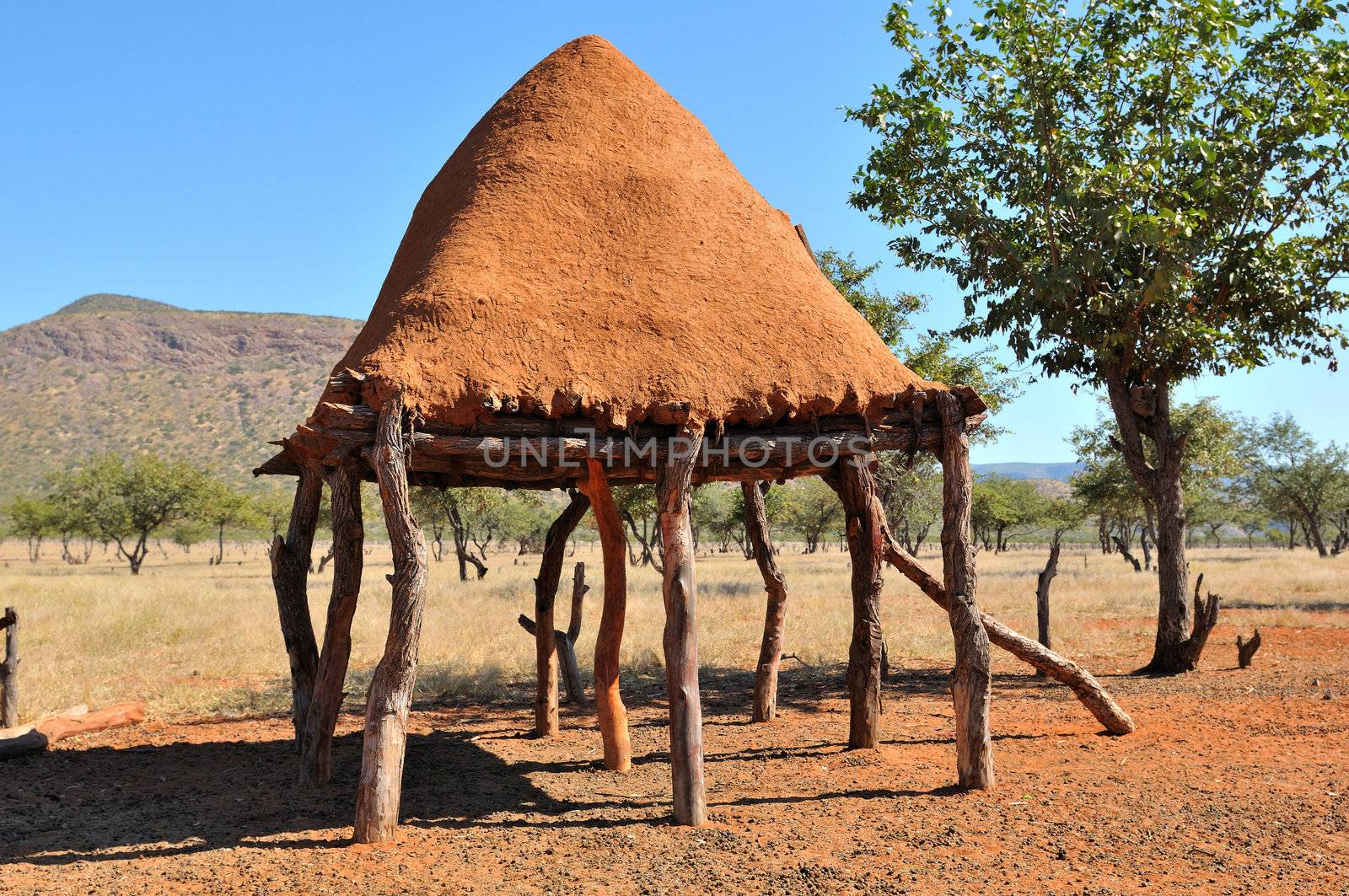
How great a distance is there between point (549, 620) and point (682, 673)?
3.57m

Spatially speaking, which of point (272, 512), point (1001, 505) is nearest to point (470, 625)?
point (1001, 505)

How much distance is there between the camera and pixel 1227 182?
12039 millimetres

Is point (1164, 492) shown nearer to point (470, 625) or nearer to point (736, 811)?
point (736, 811)

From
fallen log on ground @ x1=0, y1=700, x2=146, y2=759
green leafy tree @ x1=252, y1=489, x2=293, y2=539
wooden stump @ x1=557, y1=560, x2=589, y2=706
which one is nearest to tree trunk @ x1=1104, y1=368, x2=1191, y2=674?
wooden stump @ x1=557, y1=560, x2=589, y2=706

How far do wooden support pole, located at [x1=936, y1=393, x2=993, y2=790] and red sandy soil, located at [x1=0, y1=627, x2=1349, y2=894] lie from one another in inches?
11.9

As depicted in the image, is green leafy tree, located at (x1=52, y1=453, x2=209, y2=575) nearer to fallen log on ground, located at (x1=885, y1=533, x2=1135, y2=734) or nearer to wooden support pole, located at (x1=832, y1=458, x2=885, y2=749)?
wooden support pole, located at (x1=832, y1=458, x2=885, y2=749)

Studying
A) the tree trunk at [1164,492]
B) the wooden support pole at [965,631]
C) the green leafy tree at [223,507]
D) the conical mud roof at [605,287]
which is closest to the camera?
the conical mud roof at [605,287]

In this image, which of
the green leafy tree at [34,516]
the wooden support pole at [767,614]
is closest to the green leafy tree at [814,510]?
the wooden support pole at [767,614]

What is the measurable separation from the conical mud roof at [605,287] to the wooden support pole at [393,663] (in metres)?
0.40

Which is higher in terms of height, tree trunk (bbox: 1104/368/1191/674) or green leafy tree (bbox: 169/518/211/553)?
tree trunk (bbox: 1104/368/1191/674)

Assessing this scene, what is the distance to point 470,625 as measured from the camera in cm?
1873

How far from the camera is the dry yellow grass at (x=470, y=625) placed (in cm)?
1341

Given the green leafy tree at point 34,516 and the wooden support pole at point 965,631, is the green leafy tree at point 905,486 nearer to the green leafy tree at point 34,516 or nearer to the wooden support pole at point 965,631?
the wooden support pole at point 965,631

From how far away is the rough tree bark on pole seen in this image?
7.70 m
